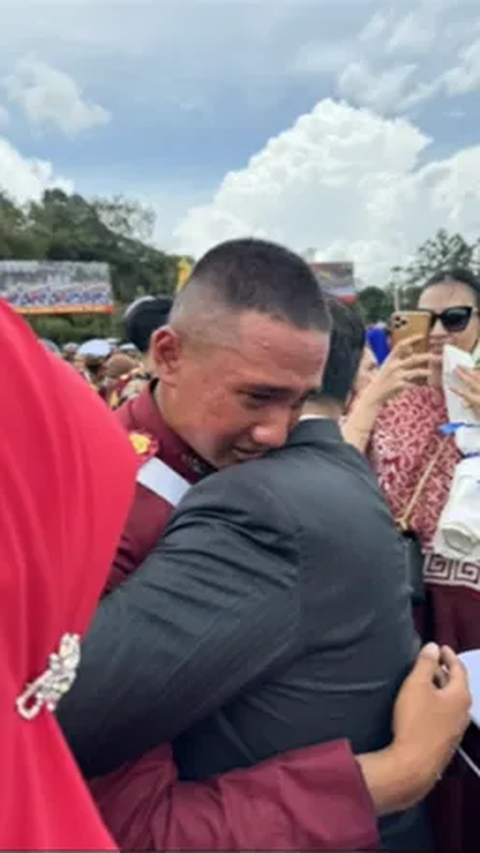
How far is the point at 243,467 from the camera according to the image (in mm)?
1139

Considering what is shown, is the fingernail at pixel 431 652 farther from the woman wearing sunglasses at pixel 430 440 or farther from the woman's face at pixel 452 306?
the woman's face at pixel 452 306

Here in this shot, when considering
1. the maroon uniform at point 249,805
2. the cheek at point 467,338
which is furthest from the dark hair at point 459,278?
the maroon uniform at point 249,805

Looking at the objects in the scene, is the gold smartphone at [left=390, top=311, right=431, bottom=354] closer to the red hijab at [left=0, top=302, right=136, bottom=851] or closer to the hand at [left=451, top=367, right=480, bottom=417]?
the hand at [left=451, top=367, right=480, bottom=417]

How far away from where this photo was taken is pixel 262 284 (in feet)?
4.04

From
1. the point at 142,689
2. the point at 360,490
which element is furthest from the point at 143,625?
the point at 360,490

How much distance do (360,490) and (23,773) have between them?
68cm

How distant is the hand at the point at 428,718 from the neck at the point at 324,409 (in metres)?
0.38

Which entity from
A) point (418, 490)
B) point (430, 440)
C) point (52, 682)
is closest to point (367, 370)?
point (430, 440)

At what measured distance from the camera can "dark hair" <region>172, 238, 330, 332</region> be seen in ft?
4.00

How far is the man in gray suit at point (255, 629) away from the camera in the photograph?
98 cm

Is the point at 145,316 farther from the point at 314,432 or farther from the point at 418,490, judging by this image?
the point at 314,432

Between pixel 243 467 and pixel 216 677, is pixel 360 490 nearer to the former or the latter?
pixel 243 467

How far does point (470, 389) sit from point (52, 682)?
205cm

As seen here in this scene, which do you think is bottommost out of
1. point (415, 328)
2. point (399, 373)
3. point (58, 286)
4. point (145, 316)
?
point (399, 373)
